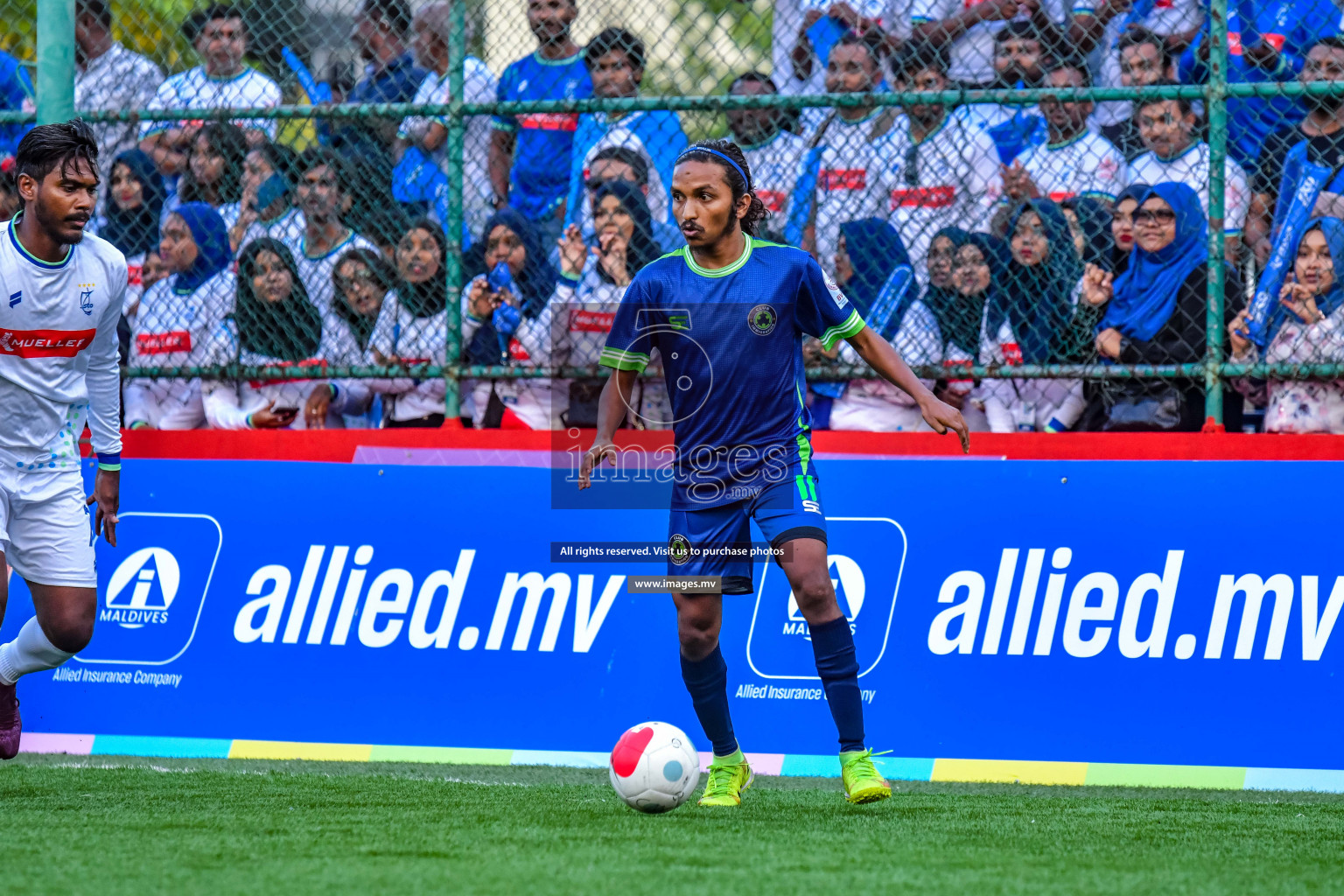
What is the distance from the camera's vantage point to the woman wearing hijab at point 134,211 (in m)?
7.98

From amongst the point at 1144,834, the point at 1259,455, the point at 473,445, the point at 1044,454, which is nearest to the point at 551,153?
the point at 473,445

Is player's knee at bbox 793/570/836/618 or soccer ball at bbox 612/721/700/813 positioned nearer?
soccer ball at bbox 612/721/700/813

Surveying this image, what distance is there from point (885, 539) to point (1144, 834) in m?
2.03

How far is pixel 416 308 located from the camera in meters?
7.63

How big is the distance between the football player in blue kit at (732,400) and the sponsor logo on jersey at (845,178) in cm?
170

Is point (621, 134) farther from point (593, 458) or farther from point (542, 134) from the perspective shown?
point (593, 458)

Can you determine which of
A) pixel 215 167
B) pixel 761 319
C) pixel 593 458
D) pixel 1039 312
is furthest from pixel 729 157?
pixel 215 167

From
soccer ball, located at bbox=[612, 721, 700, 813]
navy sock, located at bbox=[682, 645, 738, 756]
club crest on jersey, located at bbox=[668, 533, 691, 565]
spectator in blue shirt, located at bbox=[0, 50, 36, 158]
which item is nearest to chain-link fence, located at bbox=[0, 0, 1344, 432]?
spectator in blue shirt, located at bbox=[0, 50, 36, 158]

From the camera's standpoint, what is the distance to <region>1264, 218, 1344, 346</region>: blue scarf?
6.62 metres

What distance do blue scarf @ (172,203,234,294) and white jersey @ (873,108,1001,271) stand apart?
3138mm

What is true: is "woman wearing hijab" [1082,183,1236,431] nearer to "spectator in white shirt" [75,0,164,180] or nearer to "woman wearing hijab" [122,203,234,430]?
"woman wearing hijab" [122,203,234,430]

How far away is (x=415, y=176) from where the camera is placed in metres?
7.63

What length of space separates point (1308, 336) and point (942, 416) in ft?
6.86

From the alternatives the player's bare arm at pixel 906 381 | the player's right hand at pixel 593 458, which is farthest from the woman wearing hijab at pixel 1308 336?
the player's right hand at pixel 593 458
